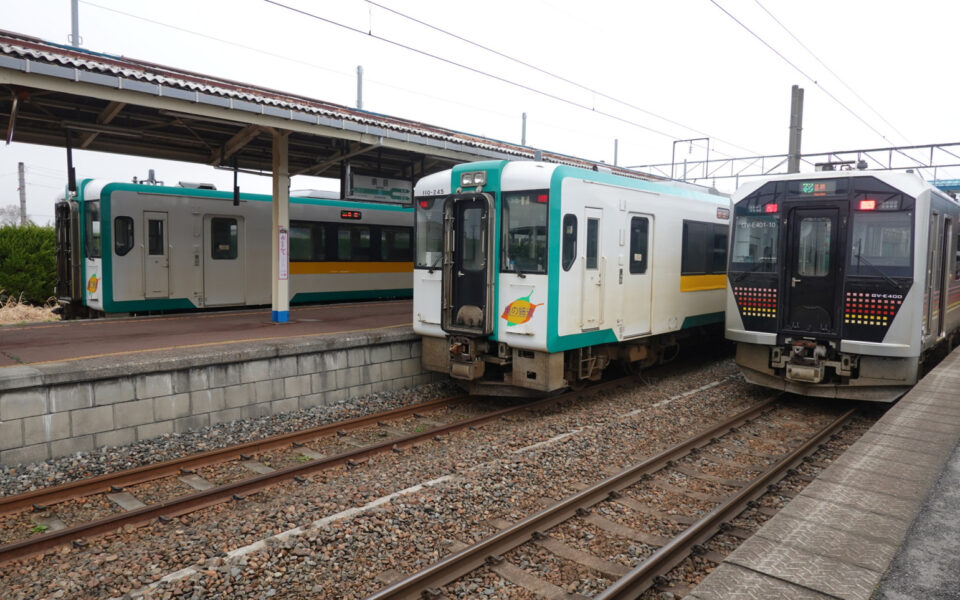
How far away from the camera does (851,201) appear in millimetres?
8758

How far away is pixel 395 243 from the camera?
17.9 m

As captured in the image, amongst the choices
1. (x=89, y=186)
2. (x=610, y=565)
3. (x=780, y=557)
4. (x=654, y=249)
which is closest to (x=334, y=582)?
(x=610, y=565)

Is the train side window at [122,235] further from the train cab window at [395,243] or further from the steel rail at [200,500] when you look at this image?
the steel rail at [200,500]

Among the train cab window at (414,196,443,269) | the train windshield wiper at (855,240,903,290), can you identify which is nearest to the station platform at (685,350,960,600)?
the train windshield wiper at (855,240,903,290)

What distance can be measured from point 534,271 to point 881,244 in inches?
186

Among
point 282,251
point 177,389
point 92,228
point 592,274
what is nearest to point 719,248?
point 592,274

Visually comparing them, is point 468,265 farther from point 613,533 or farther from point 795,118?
point 795,118

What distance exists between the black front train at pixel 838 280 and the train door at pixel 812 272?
0.01m

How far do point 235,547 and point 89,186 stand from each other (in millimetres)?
11597

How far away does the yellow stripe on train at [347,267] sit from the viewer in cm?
1566

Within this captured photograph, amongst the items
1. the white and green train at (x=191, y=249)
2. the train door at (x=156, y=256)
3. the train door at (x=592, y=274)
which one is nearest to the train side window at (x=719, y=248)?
the train door at (x=592, y=274)

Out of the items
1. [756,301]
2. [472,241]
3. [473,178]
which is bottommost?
[756,301]

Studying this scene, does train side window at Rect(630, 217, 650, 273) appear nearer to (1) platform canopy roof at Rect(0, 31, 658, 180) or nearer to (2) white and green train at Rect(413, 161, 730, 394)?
(2) white and green train at Rect(413, 161, 730, 394)

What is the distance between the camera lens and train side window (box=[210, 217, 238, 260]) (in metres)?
14.2
